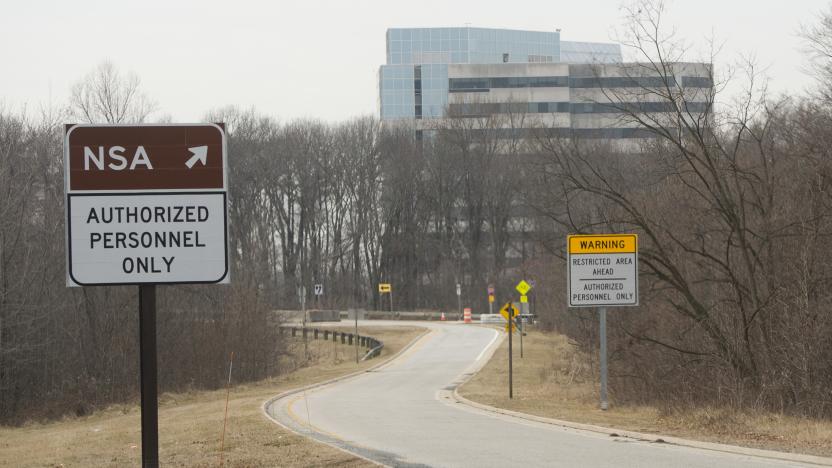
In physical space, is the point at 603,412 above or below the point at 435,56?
below

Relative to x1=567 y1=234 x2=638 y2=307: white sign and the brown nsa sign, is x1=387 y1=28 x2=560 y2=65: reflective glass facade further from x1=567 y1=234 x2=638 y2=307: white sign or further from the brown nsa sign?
the brown nsa sign

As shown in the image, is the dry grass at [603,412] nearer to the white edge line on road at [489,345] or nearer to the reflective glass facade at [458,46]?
the white edge line on road at [489,345]

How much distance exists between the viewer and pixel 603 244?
954 inches

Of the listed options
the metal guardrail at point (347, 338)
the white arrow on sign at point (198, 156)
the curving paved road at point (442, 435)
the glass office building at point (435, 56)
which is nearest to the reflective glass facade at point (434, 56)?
the glass office building at point (435, 56)

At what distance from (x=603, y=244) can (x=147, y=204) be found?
646 inches

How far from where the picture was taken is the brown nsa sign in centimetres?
916

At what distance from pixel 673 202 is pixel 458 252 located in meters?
61.0

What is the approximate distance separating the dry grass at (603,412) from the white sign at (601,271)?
2.55m

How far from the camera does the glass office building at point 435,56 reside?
120 metres

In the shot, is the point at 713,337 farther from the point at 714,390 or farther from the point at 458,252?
the point at 458,252

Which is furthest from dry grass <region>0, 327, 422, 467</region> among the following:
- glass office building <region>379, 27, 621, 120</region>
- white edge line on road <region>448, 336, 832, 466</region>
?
glass office building <region>379, 27, 621, 120</region>

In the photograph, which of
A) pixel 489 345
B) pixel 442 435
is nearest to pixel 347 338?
pixel 489 345

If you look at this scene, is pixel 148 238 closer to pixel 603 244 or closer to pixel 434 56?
pixel 603 244

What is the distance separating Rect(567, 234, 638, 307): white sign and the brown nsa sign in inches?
615
